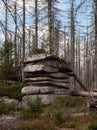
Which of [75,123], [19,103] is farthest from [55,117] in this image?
[19,103]

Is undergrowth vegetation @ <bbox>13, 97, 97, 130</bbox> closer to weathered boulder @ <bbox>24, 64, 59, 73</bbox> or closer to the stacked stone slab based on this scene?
the stacked stone slab

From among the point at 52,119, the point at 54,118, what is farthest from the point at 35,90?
the point at 54,118

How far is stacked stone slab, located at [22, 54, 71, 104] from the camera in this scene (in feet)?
74.5

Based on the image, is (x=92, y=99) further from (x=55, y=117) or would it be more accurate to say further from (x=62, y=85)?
(x=62, y=85)

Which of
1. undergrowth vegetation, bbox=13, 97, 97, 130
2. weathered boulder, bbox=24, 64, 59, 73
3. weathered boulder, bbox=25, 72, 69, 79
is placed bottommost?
undergrowth vegetation, bbox=13, 97, 97, 130

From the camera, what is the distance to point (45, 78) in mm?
23156

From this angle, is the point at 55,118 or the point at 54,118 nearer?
the point at 55,118

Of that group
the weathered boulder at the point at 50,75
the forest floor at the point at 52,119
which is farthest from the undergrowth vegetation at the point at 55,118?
the weathered boulder at the point at 50,75

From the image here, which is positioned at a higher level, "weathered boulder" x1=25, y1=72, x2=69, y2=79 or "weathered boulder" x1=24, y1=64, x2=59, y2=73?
"weathered boulder" x1=24, y1=64, x2=59, y2=73

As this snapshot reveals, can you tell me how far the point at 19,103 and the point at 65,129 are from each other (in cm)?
807

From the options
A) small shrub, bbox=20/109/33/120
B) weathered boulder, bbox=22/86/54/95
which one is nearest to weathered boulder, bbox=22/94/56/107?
weathered boulder, bbox=22/86/54/95

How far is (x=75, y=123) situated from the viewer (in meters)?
16.2

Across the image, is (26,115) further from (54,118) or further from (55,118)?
(55,118)

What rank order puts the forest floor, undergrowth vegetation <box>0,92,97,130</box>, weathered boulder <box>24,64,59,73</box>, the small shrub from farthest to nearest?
weathered boulder <box>24,64,59,73</box> < the small shrub < undergrowth vegetation <box>0,92,97,130</box> < the forest floor
